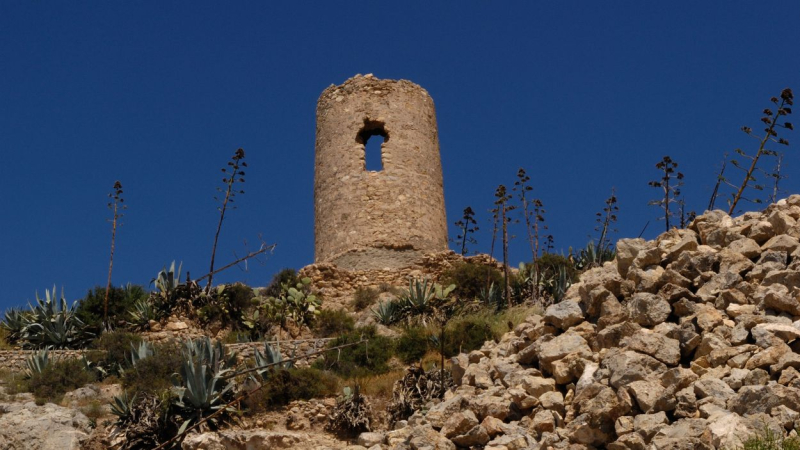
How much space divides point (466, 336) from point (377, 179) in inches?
245

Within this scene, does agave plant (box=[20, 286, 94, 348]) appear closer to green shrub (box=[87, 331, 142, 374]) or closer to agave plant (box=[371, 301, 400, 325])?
green shrub (box=[87, 331, 142, 374])

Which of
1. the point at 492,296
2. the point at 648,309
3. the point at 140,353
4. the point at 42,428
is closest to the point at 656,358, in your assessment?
the point at 648,309

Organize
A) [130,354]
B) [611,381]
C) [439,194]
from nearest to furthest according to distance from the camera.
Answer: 1. [611,381]
2. [130,354]
3. [439,194]

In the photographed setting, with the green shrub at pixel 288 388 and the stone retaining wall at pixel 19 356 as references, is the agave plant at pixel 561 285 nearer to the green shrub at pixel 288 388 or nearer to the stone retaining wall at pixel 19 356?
the green shrub at pixel 288 388

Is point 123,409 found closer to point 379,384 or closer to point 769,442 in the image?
point 379,384

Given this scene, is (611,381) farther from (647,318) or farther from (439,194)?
(439,194)

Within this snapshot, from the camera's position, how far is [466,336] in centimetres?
1529

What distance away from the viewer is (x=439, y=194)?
21.6m

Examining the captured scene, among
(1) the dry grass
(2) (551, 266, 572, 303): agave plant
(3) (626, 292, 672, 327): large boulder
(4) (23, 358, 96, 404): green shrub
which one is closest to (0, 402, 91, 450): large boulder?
(4) (23, 358, 96, 404): green shrub

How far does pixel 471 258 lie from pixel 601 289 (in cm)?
1022

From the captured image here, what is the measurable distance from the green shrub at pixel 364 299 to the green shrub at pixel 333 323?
35 cm

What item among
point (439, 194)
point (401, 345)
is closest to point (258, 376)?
point (401, 345)

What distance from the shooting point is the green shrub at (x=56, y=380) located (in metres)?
15.1

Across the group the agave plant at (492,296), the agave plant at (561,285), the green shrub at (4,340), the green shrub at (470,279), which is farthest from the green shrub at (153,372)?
the agave plant at (561,285)
